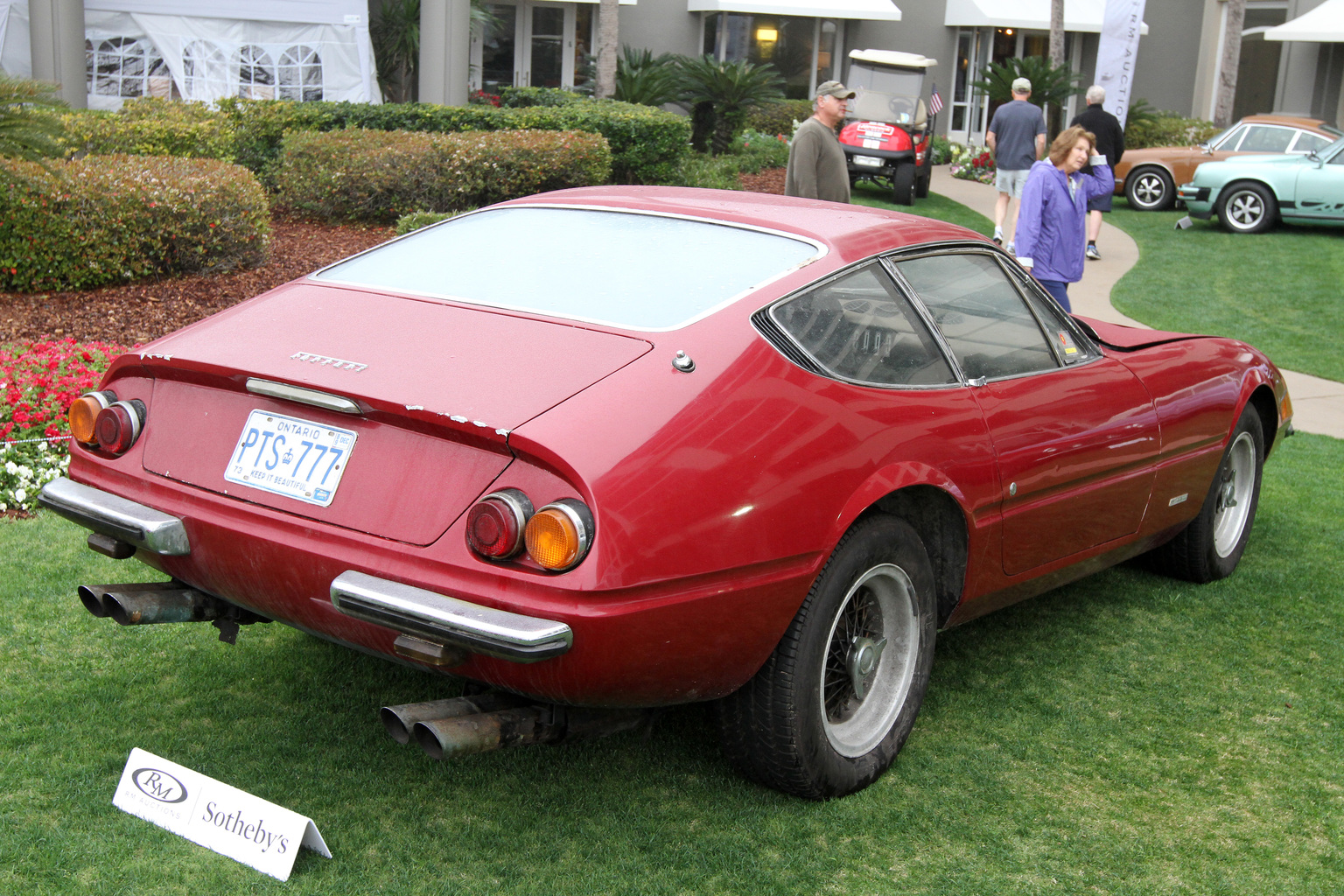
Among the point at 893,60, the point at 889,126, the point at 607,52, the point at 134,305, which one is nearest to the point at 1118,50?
the point at 893,60

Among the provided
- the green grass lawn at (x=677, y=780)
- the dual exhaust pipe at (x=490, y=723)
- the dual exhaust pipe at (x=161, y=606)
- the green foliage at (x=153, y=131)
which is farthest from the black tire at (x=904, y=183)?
the dual exhaust pipe at (x=490, y=723)

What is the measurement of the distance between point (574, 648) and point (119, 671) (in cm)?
193

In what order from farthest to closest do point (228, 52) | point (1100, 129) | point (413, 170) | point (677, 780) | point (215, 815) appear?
point (228, 52)
point (1100, 129)
point (413, 170)
point (677, 780)
point (215, 815)

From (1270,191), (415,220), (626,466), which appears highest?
(1270,191)

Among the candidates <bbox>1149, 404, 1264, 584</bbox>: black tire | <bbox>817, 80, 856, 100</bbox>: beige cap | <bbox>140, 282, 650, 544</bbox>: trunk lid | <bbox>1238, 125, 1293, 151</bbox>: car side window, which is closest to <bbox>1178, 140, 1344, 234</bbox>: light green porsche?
<bbox>1238, 125, 1293, 151</bbox>: car side window

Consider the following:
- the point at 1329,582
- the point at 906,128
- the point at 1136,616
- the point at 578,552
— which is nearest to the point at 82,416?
the point at 578,552

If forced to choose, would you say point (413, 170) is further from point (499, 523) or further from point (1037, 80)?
point (1037, 80)

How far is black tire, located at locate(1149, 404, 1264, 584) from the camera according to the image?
500 centimetres

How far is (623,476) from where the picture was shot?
103 inches

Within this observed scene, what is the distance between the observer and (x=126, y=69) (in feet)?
59.0

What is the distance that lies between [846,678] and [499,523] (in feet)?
4.02

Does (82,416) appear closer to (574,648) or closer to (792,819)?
(574,648)

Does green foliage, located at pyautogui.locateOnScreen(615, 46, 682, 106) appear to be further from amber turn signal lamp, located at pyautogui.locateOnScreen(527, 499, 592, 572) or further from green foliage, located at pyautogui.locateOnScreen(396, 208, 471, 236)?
amber turn signal lamp, located at pyautogui.locateOnScreen(527, 499, 592, 572)

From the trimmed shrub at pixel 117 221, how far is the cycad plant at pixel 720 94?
12.5 metres
